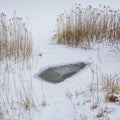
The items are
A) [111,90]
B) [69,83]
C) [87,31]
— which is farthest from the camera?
[87,31]

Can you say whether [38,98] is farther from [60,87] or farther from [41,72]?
[41,72]

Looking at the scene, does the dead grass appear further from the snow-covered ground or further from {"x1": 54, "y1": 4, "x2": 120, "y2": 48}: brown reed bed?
{"x1": 54, "y1": 4, "x2": 120, "y2": 48}: brown reed bed

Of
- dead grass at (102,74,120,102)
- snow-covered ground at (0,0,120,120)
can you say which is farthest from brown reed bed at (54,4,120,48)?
dead grass at (102,74,120,102)

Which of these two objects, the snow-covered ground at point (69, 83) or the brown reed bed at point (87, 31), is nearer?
the snow-covered ground at point (69, 83)

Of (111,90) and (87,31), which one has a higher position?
(87,31)

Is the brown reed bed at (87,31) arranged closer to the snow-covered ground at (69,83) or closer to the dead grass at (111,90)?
the snow-covered ground at (69,83)

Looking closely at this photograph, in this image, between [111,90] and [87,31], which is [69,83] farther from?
[87,31]

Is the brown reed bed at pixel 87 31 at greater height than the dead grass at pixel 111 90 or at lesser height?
greater

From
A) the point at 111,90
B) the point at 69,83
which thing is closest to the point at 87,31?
the point at 69,83

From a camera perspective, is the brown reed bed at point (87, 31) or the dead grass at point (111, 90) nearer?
the dead grass at point (111, 90)

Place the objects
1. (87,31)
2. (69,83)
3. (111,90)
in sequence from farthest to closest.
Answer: (87,31) → (69,83) → (111,90)

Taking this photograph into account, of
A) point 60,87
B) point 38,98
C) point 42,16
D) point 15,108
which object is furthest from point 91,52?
point 42,16

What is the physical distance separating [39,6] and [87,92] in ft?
19.1

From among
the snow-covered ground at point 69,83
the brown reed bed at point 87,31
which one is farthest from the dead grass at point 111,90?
the brown reed bed at point 87,31
